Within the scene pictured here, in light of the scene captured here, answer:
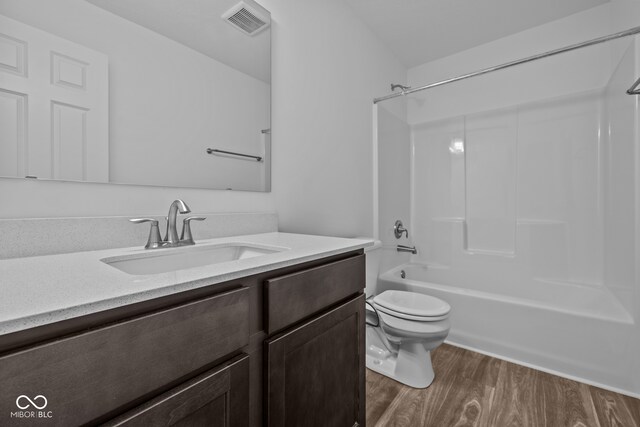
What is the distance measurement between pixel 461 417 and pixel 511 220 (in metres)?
1.64

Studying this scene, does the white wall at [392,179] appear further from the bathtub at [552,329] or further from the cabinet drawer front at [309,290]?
the cabinet drawer front at [309,290]

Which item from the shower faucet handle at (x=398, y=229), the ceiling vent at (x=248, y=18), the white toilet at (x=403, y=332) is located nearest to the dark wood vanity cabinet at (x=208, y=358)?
the white toilet at (x=403, y=332)

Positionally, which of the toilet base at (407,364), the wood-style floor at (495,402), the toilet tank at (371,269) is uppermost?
the toilet tank at (371,269)

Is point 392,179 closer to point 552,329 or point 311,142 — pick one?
point 311,142

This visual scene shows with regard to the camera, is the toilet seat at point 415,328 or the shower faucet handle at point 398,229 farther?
the shower faucet handle at point 398,229

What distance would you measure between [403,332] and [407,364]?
22 cm

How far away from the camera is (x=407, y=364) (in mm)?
1552

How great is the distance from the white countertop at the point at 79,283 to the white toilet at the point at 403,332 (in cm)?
97

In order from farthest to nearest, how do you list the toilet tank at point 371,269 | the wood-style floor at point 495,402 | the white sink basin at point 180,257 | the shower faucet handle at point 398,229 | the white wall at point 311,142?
1. the shower faucet handle at point 398,229
2. the toilet tank at point 371,269
3. the wood-style floor at point 495,402
4. the white wall at point 311,142
5. the white sink basin at point 180,257

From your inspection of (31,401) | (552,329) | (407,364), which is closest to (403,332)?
(407,364)

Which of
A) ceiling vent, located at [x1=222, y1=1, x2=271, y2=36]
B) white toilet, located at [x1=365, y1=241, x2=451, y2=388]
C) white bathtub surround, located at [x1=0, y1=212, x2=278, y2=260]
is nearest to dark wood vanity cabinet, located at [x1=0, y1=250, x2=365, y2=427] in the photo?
white bathtub surround, located at [x1=0, y1=212, x2=278, y2=260]

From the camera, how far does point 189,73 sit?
112 cm

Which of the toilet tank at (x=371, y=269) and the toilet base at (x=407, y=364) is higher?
the toilet tank at (x=371, y=269)

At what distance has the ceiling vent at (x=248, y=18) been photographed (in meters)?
1.27
